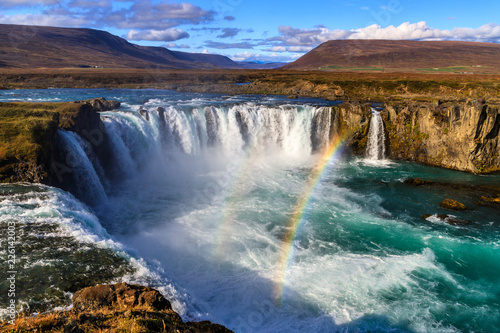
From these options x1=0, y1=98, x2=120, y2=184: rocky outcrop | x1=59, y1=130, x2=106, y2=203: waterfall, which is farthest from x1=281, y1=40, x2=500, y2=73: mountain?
x1=59, y1=130, x2=106, y2=203: waterfall

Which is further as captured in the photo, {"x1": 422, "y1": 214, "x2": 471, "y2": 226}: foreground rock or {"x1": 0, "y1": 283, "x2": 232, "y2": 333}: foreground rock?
{"x1": 422, "y1": 214, "x2": 471, "y2": 226}: foreground rock

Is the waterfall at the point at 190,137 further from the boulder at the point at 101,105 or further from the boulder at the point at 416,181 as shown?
the boulder at the point at 416,181

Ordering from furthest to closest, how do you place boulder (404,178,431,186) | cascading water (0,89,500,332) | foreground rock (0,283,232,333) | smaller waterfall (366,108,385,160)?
smaller waterfall (366,108,385,160)
boulder (404,178,431,186)
cascading water (0,89,500,332)
foreground rock (0,283,232,333)

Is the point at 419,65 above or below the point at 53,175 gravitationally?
above

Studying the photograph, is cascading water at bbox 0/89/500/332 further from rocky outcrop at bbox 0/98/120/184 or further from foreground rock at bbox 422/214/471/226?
rocky outcrop at bbox 0/98/120/184

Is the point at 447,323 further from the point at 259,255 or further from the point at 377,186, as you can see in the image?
the point at 377,186

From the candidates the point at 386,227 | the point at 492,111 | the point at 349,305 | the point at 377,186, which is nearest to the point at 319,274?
the point at 349,305
